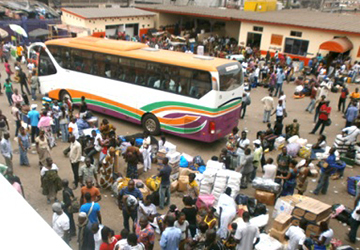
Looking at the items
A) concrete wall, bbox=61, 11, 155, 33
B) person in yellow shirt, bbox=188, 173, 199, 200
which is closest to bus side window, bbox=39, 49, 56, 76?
person in yellow shirt, bbox=188, 173, 199, 200

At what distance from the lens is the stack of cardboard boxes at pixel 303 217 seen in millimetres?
6797

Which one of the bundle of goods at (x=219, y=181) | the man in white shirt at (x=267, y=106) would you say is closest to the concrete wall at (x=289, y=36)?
the man in white shirt at (x=267, y=106)

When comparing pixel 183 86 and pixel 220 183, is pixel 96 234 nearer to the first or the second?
pixel 220 183

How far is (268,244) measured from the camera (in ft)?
21.4

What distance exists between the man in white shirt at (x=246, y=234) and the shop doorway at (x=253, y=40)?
23.5 m

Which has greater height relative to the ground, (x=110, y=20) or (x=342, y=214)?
(x=110, y=20)

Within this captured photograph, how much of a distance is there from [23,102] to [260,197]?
31.5 feet

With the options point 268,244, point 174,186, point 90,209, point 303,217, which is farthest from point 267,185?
point 90,209

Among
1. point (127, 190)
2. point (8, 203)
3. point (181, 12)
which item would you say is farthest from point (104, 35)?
point (8, 203)

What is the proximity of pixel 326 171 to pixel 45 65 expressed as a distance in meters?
12.5

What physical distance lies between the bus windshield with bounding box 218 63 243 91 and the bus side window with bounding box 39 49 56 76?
8.26m

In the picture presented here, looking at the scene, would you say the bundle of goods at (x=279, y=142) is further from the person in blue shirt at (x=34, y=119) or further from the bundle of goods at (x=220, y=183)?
the person in blue shirt at (x=34, y=119)

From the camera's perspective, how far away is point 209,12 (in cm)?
3097

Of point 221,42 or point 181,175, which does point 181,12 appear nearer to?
point 221,42
